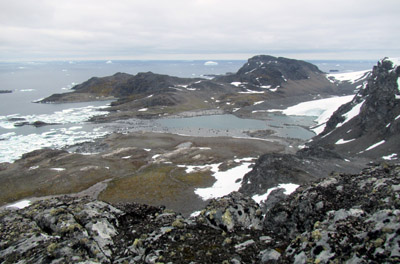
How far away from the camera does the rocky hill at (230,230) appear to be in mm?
12461

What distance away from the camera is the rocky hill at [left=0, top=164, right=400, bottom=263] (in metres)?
12.5

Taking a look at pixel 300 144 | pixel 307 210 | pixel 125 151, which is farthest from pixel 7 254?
pixel 300 144

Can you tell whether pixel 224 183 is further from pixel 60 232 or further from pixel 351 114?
pixel 351 114

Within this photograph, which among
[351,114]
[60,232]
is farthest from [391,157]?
[60,232]

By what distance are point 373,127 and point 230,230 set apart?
95512mm

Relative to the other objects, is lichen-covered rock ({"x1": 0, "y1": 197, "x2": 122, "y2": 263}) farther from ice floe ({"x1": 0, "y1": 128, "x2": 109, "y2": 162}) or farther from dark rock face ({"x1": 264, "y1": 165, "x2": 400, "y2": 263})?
ice floe ({"x1": 0, "y1": 128, "x2": 109, "y2": 162})

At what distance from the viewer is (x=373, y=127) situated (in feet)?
309

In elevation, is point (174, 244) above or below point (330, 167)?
above

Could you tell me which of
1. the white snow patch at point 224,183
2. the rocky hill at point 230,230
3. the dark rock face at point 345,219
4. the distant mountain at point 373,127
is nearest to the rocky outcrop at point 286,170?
the white snow patch at point 224,183

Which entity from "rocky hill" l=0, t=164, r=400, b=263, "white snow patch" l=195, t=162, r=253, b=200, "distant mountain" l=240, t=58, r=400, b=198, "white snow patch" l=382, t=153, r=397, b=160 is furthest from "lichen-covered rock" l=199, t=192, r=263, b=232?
"white snow patch" l=382, t=153, r=397, b=160

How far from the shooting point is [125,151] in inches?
3851

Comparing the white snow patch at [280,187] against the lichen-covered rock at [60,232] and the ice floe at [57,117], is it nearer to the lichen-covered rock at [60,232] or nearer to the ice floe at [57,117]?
the lichen-covered rock at [60,232]

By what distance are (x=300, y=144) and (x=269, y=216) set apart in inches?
3790

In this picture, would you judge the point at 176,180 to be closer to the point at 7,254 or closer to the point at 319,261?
the point at 7,254
